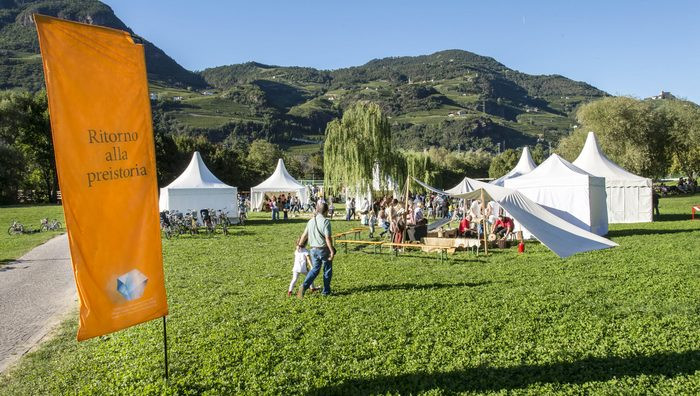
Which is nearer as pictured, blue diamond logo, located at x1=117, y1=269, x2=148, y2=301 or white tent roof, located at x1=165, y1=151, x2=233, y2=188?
blue diamond logo, located at x1=117, y1=269, x2=148, y2=301

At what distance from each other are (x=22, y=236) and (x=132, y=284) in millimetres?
21062

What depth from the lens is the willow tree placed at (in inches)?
1070

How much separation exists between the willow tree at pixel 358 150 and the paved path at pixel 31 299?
49.4 feet

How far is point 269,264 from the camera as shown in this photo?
1229cm

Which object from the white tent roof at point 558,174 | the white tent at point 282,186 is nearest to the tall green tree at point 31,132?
the white tent at point 282,186

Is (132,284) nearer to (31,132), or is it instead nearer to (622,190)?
(622,190)

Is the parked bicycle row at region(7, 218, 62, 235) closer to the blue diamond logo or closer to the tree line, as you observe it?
the tree line

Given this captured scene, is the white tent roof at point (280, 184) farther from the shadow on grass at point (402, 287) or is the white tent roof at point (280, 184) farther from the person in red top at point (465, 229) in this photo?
the shadow on grass at point (402, 287)

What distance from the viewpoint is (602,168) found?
78.6 feet

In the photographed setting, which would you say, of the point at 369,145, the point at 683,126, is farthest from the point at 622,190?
the point at 683,126

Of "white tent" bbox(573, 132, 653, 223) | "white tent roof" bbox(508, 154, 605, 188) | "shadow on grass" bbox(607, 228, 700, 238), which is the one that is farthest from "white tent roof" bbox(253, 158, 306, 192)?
"shadow on grass" bbox(607, 228, 700, 238)

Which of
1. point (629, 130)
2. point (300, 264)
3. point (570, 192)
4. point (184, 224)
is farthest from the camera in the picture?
point (629, 130)

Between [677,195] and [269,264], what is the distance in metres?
46.5

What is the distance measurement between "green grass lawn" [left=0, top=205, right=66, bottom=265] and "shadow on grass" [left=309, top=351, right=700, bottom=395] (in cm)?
1361
